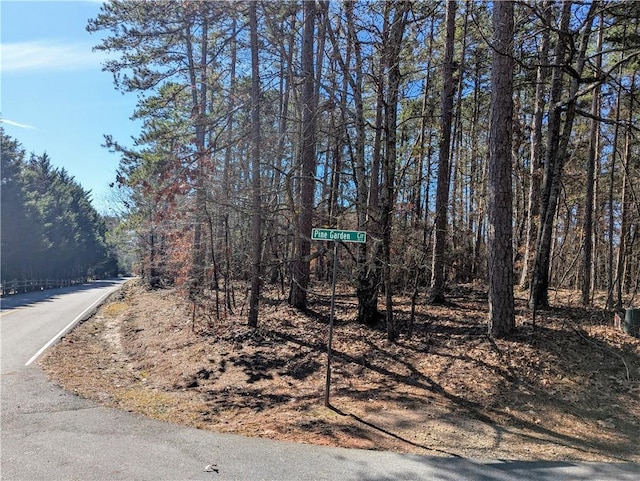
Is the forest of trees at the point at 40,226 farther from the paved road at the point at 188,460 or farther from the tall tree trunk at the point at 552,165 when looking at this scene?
the tall tree trunk at the point at 552,165

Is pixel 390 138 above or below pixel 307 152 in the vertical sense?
below

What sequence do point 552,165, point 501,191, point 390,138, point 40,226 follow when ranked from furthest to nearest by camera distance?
point 40,226
point 552,165
point 390,138
point 501,191

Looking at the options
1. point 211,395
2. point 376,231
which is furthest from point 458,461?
point 376,231

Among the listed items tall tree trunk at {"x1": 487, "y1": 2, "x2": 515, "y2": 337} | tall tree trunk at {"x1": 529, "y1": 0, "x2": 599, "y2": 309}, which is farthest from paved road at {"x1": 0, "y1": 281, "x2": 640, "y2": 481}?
tall tree trunk at {"x1": 529, "y1": 0, "x2": 599, "y2": 309}

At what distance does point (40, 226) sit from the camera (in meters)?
35.0

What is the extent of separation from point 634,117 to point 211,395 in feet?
59.3

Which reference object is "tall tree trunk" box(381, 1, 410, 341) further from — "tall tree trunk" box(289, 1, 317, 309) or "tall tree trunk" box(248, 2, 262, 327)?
"tall tree trunk" box(248, 2, 262, 327)

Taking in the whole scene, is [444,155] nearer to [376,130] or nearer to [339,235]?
[376,130]

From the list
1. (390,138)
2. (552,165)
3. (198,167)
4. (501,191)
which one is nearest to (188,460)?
(501,191)

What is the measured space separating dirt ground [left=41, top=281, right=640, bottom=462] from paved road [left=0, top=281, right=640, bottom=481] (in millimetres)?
350

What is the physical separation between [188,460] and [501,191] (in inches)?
270

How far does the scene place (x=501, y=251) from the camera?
7.85 m

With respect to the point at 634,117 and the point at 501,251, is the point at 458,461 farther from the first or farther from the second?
the point at 634,117

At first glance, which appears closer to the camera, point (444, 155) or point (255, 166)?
point (255, 166)
